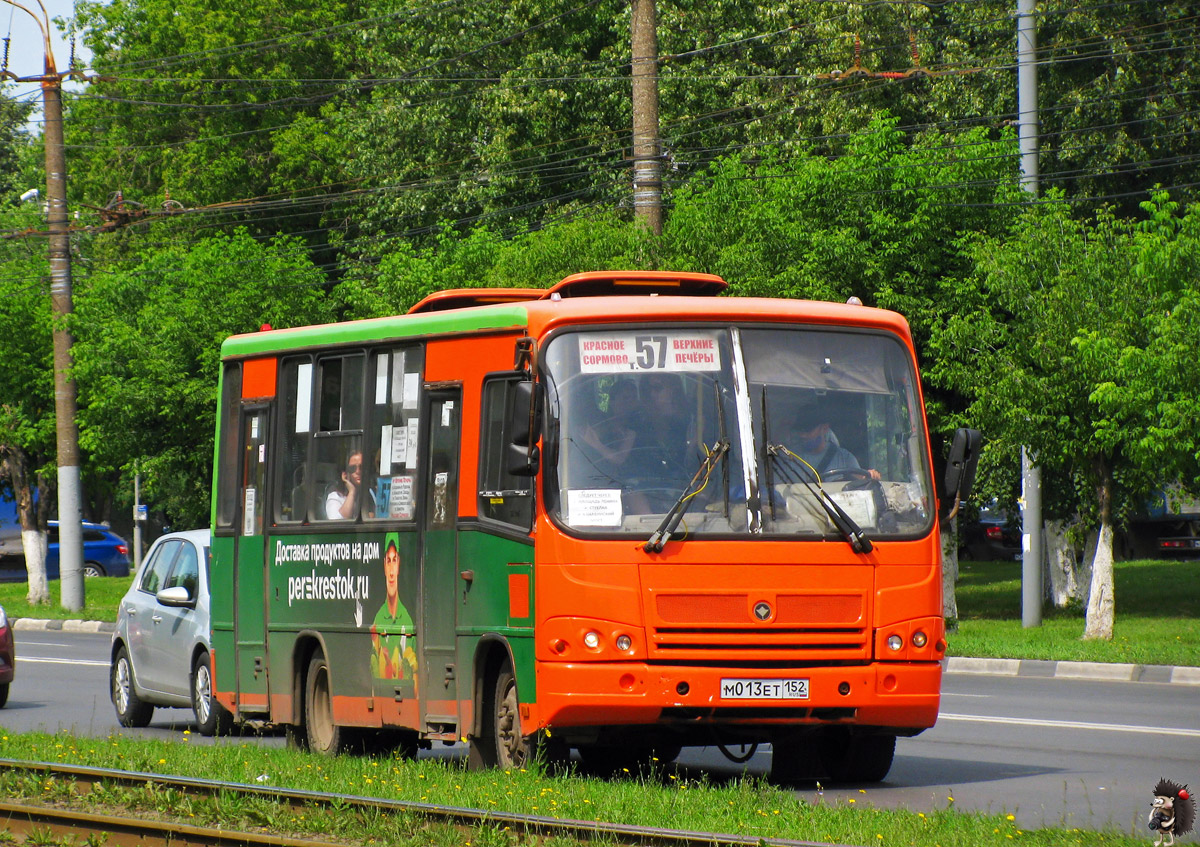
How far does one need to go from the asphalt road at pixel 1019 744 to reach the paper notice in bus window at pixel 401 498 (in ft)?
7.58

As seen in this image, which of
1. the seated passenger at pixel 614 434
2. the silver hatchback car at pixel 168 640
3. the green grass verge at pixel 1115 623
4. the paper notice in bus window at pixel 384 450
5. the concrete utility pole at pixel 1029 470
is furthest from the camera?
the concrete utility pole at pixel 1029 470

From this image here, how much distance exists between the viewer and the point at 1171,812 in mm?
7484

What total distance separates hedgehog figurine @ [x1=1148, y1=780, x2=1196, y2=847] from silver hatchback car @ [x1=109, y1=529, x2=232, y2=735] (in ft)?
28.3

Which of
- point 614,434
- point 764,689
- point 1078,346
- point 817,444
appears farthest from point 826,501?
point 1078,346

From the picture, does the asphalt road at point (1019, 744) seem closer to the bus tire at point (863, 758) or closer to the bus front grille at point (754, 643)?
the bus tire at point (863, 758)

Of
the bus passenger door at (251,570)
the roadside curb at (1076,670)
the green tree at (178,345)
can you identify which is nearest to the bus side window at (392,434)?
the bus passenger door at (251,570)

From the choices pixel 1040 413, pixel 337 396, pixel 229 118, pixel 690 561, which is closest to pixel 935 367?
pixel 1040 413

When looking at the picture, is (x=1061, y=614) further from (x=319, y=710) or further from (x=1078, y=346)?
(x=319, y=710)

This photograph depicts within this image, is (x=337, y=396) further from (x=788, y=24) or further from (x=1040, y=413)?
(x=788, y=24)

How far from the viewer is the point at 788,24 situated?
127 ft

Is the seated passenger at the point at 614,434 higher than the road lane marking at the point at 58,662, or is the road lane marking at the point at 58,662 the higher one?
the seated passenger at the point at 614,434

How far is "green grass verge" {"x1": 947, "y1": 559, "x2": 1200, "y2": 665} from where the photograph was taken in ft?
71.3

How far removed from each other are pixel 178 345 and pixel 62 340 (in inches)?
86.7

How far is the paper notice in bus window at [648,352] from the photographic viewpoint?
1038 centimetres
